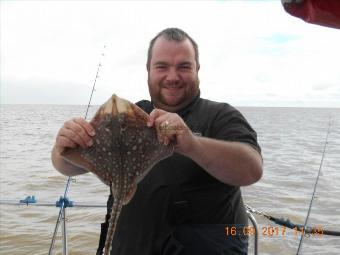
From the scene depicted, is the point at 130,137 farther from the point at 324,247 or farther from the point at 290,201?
the point at 290,201

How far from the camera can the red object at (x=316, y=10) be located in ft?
7.34

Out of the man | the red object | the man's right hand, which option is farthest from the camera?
the man

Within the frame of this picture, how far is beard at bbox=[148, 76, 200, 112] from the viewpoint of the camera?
129 inches

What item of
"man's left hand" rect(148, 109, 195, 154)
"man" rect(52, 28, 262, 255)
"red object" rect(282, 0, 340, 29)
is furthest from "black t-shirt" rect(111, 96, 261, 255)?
"red object" rect(282, 0, 340, 29)

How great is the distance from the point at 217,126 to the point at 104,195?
1046 cm

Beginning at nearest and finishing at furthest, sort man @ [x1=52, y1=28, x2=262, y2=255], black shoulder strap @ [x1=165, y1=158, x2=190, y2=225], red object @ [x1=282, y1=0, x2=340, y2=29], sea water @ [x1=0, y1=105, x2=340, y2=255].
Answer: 1. red object @ [x1=282, y1=0, x2=340, y2=29]
2. man @ [x1=52, y1=28, x2=262, y2=255]
3. black shoulder strap @ [x1=165, y1=158, x2=190, y2=225]
4. sea water @ [x1=0, y1=105, x2=340, y2=255]

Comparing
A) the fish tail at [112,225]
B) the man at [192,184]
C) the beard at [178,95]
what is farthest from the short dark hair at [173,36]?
the fish tail at [112,225]

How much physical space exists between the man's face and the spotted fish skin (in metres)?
0.98

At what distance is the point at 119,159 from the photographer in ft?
7.71

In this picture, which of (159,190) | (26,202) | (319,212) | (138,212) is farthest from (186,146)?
(319,212)

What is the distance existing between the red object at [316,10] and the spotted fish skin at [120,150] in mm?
1029

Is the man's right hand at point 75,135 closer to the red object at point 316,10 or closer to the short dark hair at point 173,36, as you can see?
the short dark hair at point 173,36

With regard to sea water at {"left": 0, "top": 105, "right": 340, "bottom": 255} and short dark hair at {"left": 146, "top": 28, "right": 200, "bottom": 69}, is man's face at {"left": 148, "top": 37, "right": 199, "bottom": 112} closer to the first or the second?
short dark hair at {"left": 146, "top": 28, "right": 200, "bottom": 69}

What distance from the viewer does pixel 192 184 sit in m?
2.92
